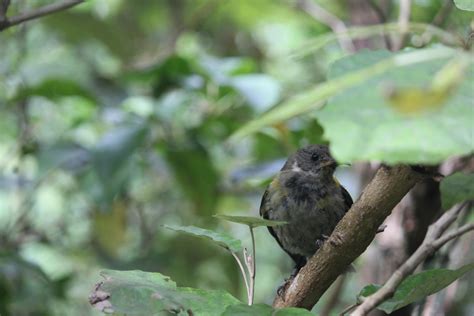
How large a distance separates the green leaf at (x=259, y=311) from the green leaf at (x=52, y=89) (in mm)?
2638

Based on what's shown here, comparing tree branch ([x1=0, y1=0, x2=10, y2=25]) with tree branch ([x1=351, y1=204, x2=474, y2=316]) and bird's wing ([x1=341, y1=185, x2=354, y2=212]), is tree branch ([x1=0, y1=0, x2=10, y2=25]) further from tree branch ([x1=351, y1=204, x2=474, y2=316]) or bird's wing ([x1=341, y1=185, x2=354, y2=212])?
bird's wing ([x1=341, y1=185, x2=354, y2=212])

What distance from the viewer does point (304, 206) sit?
3.78m

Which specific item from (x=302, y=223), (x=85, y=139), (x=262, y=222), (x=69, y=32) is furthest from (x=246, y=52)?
(x=262, y=222)

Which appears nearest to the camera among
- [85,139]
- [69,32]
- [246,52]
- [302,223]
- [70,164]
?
[302,223]

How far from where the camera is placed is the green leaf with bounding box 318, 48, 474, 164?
83 cm

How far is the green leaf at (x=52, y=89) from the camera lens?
396 centimetres

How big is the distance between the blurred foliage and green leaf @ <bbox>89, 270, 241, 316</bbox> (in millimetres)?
851

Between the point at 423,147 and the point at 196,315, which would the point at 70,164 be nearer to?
the point at 196,315

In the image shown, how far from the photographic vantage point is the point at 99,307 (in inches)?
65.9

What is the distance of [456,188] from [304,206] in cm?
234

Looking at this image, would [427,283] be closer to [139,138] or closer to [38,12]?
[38,12]

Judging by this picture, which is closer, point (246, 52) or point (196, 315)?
point (196, 315)

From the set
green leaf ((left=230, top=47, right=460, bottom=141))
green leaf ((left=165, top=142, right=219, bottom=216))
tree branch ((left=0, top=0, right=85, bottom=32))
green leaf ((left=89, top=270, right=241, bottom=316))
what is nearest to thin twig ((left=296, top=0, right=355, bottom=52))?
green leaf ((left=165, top=142, right=219, bottom=216))

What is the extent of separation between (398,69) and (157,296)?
36.5 inches
